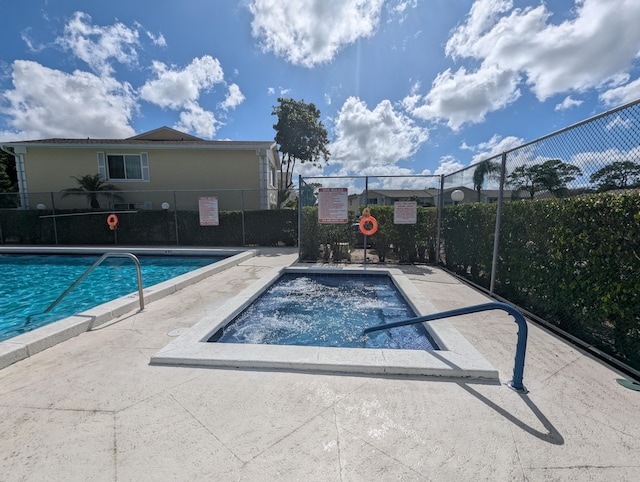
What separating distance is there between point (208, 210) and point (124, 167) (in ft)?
22.9

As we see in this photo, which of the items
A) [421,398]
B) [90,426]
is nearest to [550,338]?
[421,398]

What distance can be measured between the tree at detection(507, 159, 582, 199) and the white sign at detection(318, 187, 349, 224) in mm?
3877

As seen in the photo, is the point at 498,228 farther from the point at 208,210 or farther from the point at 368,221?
the point at 208,210

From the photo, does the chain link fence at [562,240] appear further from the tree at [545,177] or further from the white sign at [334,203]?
the white sign at [334,203]

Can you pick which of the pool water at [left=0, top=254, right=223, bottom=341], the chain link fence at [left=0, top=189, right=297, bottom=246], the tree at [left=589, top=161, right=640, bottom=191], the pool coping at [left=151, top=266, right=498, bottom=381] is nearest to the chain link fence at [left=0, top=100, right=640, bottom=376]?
the tree at [left=589, top=161, right=640, bottom=191]

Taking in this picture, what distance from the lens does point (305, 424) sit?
6.31 ft

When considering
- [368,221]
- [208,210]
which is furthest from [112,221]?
[368,221]

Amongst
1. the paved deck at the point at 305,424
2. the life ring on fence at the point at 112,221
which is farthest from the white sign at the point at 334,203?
the life ring on fence at the point at 112,221

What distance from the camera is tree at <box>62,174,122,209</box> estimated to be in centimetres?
1303

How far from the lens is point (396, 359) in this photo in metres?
2.66

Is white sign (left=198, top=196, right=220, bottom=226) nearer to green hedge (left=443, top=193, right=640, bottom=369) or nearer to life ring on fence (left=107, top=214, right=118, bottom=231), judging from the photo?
life ring on fence (left=107, top=214, right=118, bottom=231)

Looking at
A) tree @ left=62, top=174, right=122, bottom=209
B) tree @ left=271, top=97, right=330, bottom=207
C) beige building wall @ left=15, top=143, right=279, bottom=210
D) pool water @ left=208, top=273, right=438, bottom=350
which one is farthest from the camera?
tree @ left=271, top=97, right=330, bottom=207

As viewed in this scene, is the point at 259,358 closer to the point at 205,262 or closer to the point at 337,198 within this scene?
the point at 337,198

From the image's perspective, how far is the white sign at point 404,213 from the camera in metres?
7.97
